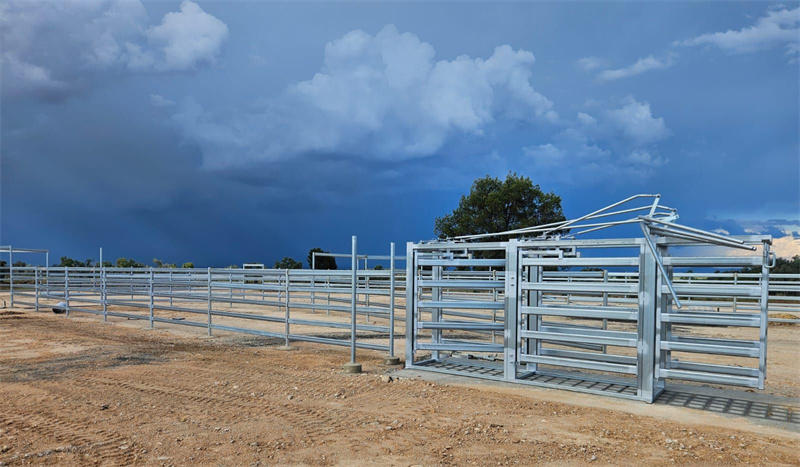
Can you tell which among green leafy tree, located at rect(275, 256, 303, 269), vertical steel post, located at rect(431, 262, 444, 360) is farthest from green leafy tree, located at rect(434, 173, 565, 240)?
vertical steel post, located at rect(431, 262, 444, 360)

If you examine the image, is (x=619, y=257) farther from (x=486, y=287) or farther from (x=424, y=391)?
(x=424, y=391)

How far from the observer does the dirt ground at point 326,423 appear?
15.1ft

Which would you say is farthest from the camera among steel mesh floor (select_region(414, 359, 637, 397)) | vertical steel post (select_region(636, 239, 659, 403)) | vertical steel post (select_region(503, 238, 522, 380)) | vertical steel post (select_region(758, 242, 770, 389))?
vertical steel post (select_region(503, 238, 522, 380))

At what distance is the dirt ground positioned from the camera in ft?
15.1

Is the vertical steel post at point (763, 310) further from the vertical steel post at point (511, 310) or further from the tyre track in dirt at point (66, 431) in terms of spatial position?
the tyre track in dirt at point (66, 431)

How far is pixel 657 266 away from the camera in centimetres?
635

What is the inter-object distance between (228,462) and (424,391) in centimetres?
284

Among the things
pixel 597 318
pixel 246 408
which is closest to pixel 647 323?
pixel 597 318

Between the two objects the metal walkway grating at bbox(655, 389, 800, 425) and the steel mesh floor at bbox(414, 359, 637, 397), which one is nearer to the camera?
the metal walkway grating at bbox(655, 389, 800, 425)

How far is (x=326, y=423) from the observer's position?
5457mm

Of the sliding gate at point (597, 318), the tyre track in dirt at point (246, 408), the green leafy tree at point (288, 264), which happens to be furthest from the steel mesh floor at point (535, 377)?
the green leafy tree at point (288, 264)

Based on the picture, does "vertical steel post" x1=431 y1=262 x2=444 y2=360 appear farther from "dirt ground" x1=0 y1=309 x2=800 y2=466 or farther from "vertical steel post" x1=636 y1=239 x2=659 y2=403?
"vertical steel post" x1=636 y1=239 x2=659 y2=403

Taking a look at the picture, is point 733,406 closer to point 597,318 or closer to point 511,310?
point 597,318

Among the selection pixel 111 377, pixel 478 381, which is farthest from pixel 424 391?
pixel 111 377
